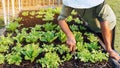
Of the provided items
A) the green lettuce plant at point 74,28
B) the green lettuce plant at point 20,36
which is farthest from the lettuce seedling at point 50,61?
the green lettuce plant at point 74,28

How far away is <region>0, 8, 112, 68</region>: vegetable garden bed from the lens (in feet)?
9.14

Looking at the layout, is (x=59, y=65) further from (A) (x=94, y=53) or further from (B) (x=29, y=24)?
(B) (x=29, y=24)

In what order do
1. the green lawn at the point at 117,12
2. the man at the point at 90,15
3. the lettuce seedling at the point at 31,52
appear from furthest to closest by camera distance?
the green lawn at the point at 117,12 < the lettuce seedling at the point at 31,52 < the man at the point at 90,15

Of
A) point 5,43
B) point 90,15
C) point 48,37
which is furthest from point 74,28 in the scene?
point 5,43

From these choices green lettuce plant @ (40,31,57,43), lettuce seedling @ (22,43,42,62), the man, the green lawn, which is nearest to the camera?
the man

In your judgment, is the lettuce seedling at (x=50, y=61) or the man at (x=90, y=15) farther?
the lettuce seedling at (x=50, y=61)

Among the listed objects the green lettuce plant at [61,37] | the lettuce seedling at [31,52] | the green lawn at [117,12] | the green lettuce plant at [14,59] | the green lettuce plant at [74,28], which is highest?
the green lettuce plant at [74,28]

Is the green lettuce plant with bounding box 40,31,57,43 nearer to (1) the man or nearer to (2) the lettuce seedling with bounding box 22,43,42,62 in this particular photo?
(2) the lettuce seedling with bounding box 22,43,42,62

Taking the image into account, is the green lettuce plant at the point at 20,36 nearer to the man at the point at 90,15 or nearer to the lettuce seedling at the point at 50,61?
the lettuce seedling at the point at 50,61

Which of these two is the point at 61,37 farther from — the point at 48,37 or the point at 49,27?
the point at 49,27

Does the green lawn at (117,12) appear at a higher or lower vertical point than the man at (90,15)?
lower

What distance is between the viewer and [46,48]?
3070 mm

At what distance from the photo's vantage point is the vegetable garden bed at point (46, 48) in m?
2.79

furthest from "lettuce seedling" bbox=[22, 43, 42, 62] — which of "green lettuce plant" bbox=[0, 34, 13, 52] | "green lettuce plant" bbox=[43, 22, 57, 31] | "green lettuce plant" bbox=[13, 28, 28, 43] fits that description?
"green lettuce plant" bbox=[43, 22, 57, 31]
